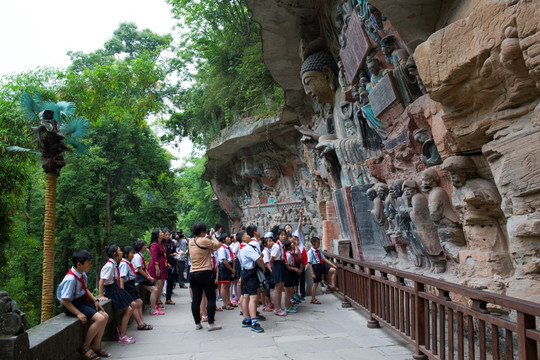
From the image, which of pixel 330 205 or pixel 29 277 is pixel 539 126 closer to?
pixel 330 205

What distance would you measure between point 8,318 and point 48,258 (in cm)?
512

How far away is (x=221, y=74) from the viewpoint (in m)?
16.3

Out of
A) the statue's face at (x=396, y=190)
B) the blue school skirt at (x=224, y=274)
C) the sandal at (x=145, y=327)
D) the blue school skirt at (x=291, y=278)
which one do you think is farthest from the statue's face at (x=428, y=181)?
the sandal at (x=145, y=327)

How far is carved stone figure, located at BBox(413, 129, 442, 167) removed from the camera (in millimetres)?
4789

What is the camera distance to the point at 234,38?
51.1ft

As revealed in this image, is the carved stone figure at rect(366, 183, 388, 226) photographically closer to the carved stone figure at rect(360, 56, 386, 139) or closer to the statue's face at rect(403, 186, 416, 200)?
the carved stone figure at rect(360, 56, 386, 139)

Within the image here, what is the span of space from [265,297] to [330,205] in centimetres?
529

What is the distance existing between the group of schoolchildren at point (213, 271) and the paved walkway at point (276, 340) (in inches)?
8.7

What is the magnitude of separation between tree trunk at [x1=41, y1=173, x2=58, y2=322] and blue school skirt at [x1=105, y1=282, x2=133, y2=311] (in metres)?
2.92

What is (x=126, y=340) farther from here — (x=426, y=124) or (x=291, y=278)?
(x=426, y=124)

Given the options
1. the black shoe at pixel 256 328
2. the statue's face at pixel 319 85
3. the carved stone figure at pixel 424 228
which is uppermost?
the statue's face at pixel 319 85

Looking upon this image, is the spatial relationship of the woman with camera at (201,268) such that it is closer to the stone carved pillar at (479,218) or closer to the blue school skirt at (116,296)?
the blue school skirt at (116,296)

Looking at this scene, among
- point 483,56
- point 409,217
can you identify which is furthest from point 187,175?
point 483,56

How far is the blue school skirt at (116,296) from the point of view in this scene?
184 inches
